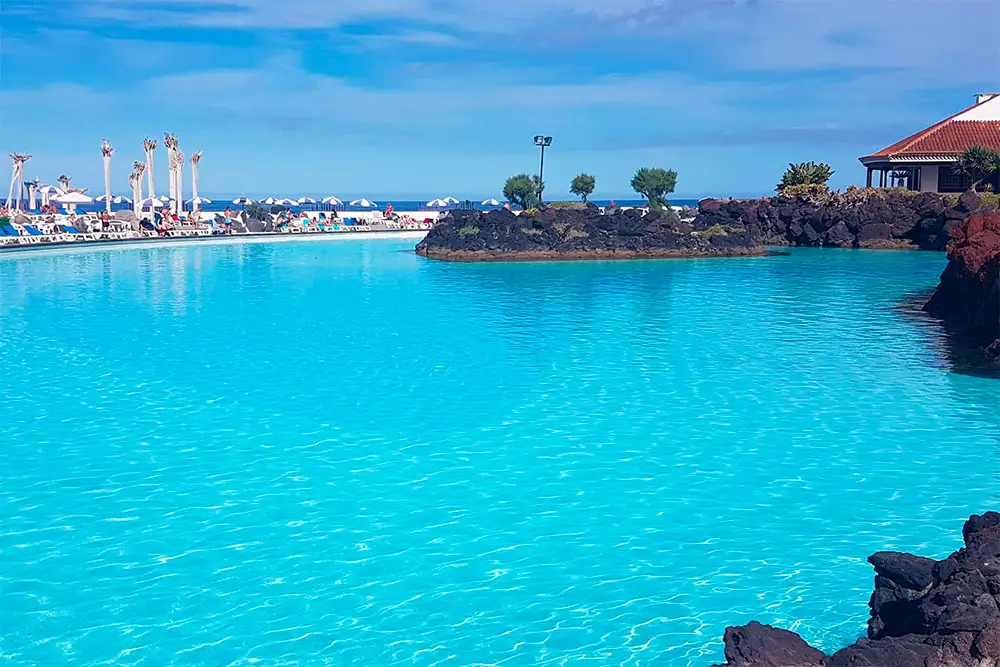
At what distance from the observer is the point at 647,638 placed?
659cm

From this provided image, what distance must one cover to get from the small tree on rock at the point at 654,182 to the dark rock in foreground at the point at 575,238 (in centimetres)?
2021

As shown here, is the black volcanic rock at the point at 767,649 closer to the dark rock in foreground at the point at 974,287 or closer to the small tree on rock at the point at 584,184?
the dark rock in foreground at the point at 974,287

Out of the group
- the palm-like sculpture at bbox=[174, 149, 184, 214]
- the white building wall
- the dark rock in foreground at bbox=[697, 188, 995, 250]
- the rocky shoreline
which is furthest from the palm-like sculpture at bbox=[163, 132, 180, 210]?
the white building wall

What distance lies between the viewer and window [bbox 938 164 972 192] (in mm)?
51531

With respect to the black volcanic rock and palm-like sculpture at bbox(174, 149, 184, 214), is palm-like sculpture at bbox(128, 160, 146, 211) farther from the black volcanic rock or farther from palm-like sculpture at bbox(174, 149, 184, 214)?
the black volcanic rock

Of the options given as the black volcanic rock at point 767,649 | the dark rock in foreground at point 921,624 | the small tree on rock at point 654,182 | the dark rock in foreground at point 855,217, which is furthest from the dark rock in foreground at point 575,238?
the black volcanic rock at point 767,649

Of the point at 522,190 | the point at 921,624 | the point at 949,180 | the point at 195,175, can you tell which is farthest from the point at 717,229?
the point at 921,624

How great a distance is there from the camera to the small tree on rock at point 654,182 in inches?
2699

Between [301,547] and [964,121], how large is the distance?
56.6 metres

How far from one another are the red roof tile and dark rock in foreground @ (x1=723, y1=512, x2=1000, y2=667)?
51140 millimetres

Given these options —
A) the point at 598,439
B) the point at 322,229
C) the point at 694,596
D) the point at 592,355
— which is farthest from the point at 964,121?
the point at 694,596

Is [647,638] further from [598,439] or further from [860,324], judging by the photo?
[860,324]

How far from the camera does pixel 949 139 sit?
52.6m

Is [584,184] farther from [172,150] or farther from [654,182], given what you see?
[172,150]
